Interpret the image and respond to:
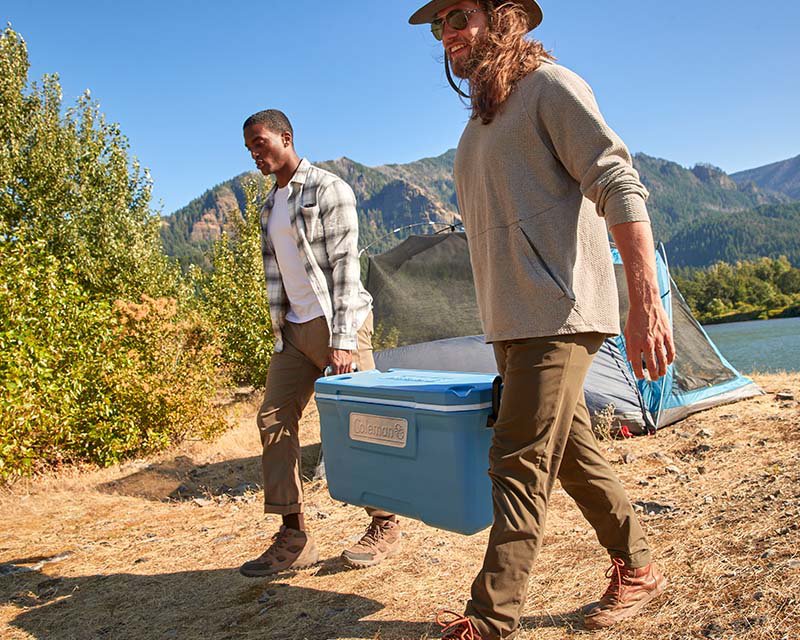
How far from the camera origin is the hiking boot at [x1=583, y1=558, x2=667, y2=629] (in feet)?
7.36

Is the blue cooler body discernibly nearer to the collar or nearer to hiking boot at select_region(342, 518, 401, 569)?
hiking boot at select_region(342, 518, 401, 569)

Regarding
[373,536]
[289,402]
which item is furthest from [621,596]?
[289,402]

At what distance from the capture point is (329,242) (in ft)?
10.6

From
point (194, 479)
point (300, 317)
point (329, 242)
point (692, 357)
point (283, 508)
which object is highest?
point (329, 242)

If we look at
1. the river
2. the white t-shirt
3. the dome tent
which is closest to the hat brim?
the white t-shirt

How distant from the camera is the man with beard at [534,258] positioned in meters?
1.81

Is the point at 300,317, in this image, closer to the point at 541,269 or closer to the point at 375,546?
the point at 375,546

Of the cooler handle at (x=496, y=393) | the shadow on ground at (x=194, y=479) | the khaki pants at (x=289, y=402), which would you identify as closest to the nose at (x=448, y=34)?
the cooler handle at (x=496, y=393)

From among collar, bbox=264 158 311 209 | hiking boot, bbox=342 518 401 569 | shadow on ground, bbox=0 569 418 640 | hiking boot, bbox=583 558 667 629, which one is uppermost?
collar, bbox=264 158 311 209

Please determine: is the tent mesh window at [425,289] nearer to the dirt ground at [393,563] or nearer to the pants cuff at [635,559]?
the dirt ground at [393,563]

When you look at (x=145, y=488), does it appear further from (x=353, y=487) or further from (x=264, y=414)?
(x=353, y=487)

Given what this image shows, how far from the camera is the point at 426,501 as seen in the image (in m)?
2.24

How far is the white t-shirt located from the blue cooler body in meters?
0.74

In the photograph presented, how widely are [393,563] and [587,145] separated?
2.18m
